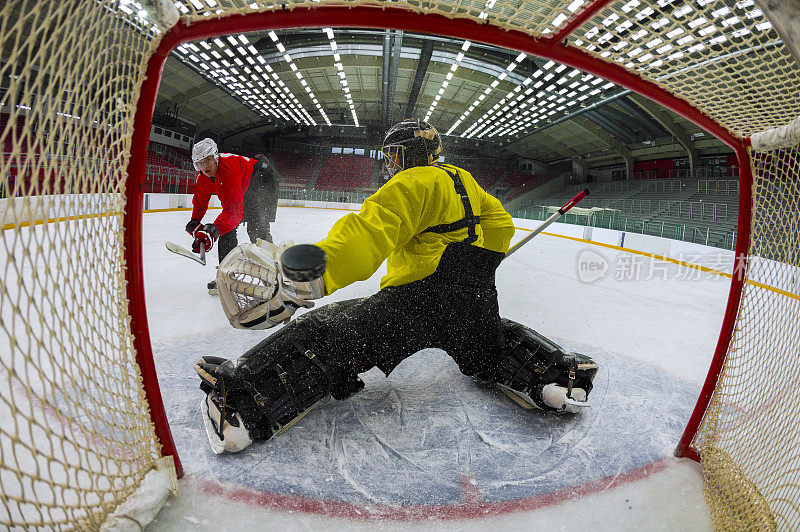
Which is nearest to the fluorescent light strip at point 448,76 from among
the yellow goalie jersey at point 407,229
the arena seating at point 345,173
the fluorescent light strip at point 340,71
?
the fluorescent light strip at point 340,71

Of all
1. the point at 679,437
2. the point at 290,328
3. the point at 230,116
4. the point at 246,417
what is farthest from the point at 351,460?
the point at 230,116

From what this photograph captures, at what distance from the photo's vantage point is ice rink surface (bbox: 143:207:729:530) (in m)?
1.25

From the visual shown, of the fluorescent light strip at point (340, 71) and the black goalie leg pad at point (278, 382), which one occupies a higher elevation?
the fluorescent light strip at point (340, 71)

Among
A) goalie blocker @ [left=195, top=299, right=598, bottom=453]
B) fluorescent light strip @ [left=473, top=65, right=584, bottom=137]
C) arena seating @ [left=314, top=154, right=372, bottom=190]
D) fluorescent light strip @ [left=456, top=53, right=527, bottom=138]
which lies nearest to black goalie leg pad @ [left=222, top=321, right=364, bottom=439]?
goalie blocker @ [left=195, top=299, right=598, bottom=453]

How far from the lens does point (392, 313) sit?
65.7 inches

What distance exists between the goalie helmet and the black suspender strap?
0.13 metres

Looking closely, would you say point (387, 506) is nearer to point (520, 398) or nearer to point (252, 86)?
point (520, 398)

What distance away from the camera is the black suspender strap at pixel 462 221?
5.16ft

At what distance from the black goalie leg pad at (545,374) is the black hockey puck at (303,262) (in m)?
1.14

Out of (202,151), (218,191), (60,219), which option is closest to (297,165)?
(218,191)

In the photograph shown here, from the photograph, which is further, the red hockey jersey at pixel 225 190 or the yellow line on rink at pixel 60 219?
the red hockey jersey at pixel 225 190

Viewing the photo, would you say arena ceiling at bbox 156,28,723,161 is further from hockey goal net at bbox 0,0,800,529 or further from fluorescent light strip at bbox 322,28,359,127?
hockey goal net at bbox 0,0,800,529

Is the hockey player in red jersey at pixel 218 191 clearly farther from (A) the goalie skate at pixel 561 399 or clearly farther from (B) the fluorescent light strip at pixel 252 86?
(B) the fluorescent light strip at pixel 252 86

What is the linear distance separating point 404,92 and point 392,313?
59.4ft
